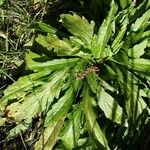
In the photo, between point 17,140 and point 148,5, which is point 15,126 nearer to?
point 17,140

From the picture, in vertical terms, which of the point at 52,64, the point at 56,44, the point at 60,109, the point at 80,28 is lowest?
the point at 60,109

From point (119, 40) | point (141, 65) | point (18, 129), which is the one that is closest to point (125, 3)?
point (119, 40)

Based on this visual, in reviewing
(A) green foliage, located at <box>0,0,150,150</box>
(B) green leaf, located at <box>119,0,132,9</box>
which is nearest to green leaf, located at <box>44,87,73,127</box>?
(A) green foliage, located at <box>0,0,150,150</box>

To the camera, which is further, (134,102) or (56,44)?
(56,44)

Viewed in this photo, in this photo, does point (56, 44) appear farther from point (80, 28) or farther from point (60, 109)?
point (60, 109)

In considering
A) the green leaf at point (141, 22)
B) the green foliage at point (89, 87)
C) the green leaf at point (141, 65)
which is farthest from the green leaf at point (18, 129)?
the green leaf at point (141, 22)

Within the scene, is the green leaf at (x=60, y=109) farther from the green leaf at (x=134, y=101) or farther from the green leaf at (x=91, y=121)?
the green leaf at (x=134, y=101)
